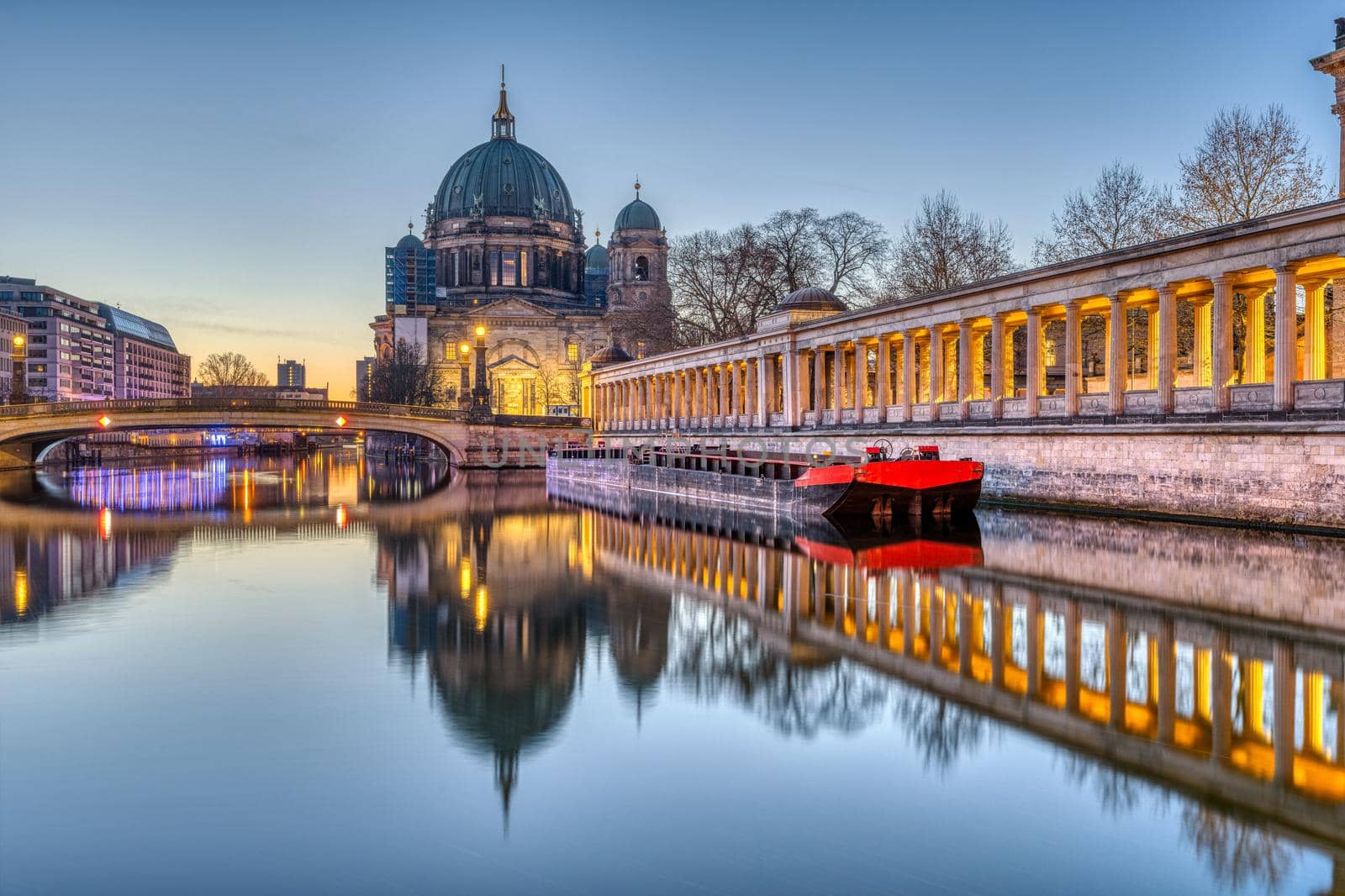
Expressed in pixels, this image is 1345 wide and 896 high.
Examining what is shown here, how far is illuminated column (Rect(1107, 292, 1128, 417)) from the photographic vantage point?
29.0 m

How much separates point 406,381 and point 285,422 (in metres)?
→ 37.5

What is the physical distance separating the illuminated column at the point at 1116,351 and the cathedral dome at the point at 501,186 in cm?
10343

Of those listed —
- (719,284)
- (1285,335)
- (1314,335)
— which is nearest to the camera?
(1285,335)

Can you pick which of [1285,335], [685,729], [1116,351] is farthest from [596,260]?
[685,729]

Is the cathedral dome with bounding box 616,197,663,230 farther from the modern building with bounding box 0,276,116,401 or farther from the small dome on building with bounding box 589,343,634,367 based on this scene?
the modern building with bounding box 0,276,116,401

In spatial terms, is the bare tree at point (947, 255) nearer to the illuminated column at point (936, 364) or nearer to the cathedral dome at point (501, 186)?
the illuminated column at point (936, 364)

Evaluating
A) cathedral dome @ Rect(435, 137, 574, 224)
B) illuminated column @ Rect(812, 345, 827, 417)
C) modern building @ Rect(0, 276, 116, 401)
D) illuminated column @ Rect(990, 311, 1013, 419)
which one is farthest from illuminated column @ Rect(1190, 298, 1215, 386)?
modern building @ Rect(0, 276, 116, 401)

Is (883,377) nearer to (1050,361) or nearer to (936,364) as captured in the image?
(936,364)

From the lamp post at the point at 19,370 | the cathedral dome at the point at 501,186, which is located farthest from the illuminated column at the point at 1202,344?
the cathedral dome at the point at 501,186

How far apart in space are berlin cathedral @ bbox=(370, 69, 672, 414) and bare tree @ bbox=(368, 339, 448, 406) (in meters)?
3.21

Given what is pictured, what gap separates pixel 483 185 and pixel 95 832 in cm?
12580

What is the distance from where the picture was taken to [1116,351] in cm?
2952

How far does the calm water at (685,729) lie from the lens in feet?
21.1

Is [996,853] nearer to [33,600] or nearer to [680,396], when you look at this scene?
[33,600]
